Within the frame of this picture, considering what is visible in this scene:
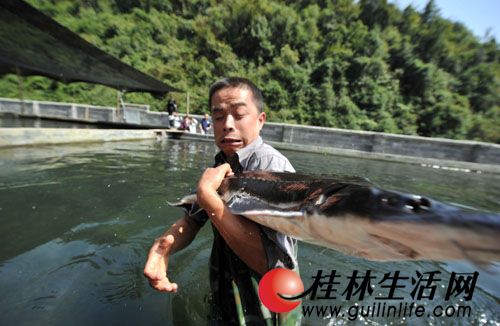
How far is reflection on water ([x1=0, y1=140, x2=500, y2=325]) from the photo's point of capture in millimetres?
2184

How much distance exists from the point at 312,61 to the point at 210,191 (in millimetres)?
31802

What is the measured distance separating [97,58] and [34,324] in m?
9.46

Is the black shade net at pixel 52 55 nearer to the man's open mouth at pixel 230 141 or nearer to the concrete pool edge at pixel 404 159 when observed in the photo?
the man's open mouth at pixel 230 141

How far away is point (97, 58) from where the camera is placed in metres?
9.43

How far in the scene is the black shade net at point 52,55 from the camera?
665cm

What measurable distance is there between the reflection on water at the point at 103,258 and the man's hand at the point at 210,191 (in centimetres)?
99

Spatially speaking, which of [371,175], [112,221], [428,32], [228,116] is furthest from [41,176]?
[428,32]

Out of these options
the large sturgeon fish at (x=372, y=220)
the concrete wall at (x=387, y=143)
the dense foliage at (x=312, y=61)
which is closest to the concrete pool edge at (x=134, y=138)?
the concrete wall at (x=387, y=143)

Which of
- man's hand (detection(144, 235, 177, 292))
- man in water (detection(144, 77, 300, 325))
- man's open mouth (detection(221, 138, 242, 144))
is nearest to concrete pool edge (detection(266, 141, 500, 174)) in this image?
man in water (detection(144, 77, 300, 325))

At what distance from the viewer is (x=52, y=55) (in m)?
9.62

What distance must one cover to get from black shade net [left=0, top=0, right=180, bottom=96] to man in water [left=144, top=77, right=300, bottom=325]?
679 cm

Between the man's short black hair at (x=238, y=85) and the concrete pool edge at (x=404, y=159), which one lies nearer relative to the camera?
the man's short black hair at (x=238, y=85)

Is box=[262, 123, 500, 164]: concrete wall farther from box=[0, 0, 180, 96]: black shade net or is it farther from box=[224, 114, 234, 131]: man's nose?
box=[224, 114, 234, 131]: man's nose

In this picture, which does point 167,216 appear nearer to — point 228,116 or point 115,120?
point 228,116
